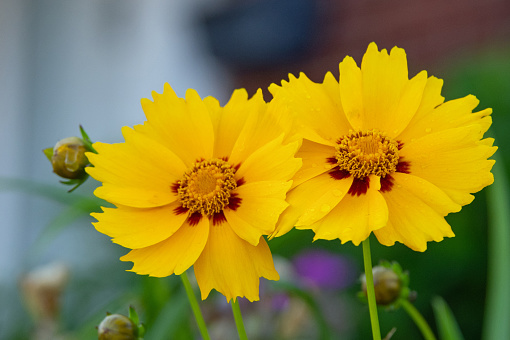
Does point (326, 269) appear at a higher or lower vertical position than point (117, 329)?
higher

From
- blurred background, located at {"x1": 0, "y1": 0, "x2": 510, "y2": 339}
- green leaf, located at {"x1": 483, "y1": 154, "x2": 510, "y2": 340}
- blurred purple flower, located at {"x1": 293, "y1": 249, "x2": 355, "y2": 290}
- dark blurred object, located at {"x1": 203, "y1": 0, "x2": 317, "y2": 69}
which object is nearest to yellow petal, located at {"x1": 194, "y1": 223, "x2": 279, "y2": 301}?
green leaf, located at {"x1": 483, "y1": 154, "x2": 510, "y2": 340}

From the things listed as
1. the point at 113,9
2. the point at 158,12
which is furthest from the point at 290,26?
the point at 113,9

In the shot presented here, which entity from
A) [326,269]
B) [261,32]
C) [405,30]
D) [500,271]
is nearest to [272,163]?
[500,271]

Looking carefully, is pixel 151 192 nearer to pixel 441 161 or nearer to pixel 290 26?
pixel 441 161

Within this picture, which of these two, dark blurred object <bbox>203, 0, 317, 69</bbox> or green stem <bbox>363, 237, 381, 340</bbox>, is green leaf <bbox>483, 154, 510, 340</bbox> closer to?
green stem <bbox>363, 237, 381, 340</bbox>

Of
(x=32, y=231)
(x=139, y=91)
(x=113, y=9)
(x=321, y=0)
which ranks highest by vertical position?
(x=113, y=9)

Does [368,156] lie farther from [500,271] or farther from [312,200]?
[500,271]
